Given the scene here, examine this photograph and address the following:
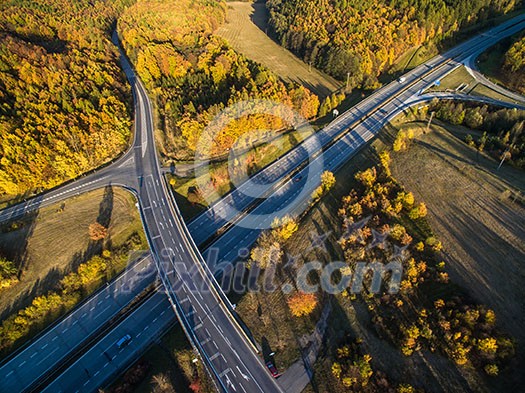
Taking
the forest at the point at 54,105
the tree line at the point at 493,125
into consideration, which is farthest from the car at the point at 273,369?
the tree line at the point at 493,125

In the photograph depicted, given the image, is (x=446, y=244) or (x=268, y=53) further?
(x=268, y=53)

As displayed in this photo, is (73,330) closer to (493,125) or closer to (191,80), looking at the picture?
(191,80)

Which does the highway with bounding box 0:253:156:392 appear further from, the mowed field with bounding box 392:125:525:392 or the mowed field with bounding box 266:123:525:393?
the mowed field with bounding box 392:125:525:392

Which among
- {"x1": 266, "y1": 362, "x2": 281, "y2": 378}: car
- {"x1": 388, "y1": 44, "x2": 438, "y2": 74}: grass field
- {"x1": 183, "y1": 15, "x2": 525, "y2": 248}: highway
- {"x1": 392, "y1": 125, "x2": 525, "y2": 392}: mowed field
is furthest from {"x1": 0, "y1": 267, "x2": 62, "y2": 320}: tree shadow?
{"x1": 388, "y1": 44, "x2": 438, "y2": 74}: grass field

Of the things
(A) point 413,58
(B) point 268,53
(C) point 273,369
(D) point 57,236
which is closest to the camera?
(C) point 273,369

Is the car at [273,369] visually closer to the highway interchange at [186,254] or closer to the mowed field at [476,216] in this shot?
the highway interchange at [186,254]

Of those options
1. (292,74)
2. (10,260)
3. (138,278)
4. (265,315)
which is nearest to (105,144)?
(10,260)

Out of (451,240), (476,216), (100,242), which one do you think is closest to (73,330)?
(100,242)
